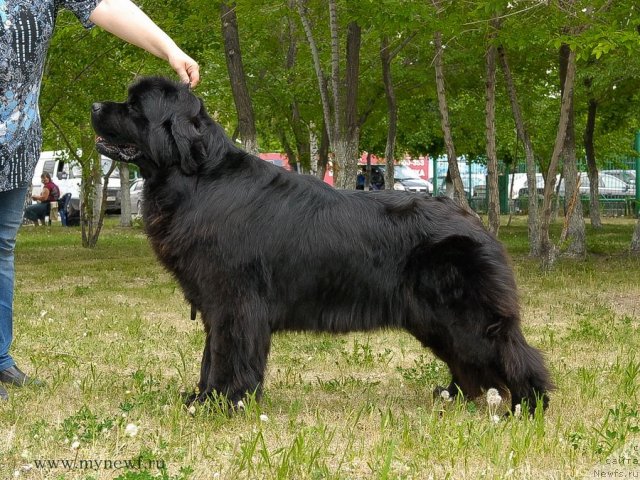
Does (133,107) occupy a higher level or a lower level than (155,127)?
higher

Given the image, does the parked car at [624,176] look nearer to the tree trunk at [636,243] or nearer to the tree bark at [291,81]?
the tree bark at [291,81]

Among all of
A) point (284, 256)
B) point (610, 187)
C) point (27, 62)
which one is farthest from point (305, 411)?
point (610, 187)

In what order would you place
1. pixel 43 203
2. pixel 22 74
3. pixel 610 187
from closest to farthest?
pixel 22 74, pixel 43 203, pixel 610 187

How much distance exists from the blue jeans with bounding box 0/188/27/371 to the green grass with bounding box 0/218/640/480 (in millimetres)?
366

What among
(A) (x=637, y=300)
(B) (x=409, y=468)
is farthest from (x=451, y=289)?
(A) (x=637, y=300)

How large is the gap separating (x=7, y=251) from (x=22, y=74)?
108 centimetres

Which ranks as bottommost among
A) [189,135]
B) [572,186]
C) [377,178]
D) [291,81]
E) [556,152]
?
[572,186]

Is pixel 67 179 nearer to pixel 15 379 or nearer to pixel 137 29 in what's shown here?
pixel 15 379

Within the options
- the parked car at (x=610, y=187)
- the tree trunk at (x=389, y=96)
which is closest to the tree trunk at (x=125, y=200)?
the tree trunk at (x=389, y=96)

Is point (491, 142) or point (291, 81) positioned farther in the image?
point (291, 81)

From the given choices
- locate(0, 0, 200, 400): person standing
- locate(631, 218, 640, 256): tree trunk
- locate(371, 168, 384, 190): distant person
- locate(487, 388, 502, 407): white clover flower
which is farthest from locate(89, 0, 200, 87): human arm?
locate(371, 168, 384, 190): distant person

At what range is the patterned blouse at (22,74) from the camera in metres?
4.47

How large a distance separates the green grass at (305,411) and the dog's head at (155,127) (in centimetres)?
123

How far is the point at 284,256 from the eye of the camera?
4.45 m
